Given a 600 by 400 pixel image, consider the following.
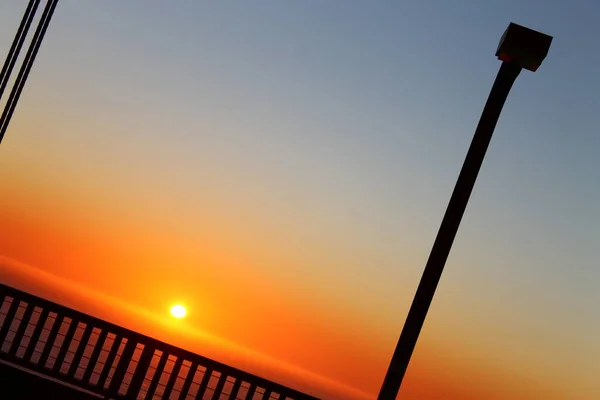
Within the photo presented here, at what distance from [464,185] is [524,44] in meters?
0.83

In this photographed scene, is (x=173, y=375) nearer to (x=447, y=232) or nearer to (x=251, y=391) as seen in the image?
(x=251, y=391)

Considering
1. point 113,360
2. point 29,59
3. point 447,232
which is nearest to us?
point 447,232

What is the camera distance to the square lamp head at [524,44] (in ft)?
13.2

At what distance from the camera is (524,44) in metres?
4.02

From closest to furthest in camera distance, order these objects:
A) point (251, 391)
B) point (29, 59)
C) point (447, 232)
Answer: point (447, 232) < point (29, 59) < point (251, 391)

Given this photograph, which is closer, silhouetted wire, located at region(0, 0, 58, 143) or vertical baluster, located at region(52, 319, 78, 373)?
silhouetted wire, located at region(0, 0, 58, 143)

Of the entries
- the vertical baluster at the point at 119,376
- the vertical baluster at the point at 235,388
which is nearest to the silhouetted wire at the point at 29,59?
the vertical baluster at the point at 119,376

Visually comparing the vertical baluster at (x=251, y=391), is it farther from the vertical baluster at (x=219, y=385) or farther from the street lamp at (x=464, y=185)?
the street lamp at (x=464, y=185)

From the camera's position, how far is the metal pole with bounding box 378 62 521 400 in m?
3.98

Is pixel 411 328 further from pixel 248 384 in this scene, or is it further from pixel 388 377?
pixel 248 384

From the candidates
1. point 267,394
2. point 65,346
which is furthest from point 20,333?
point 267,394

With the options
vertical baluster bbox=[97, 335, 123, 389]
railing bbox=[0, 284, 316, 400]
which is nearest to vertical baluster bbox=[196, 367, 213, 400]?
railing bbox=[0, 284, 316, 400]

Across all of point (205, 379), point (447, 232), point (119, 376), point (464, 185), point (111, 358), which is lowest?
point (119, 376)

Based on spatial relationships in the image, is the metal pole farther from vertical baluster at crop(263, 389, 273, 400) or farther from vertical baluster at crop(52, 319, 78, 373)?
vertical baluster at crop(52, 319, 78, 373)
